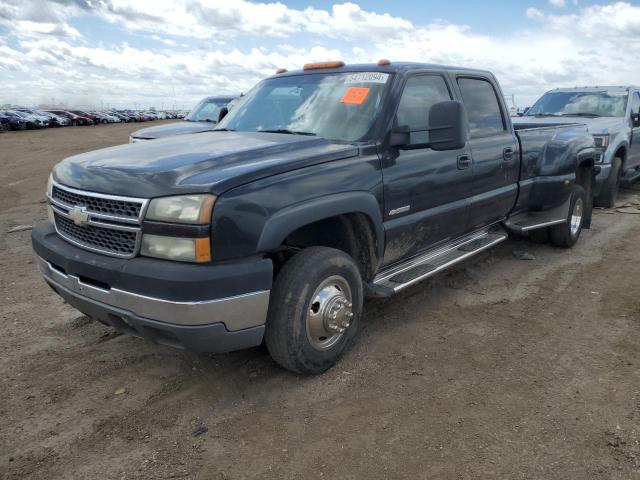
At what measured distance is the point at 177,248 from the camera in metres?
2.73

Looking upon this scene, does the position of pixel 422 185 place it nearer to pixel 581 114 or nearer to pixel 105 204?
pixel 105 204

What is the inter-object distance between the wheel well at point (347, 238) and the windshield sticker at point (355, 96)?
88 centimetres

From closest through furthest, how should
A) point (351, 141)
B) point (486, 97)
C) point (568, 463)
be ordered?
point (568, 463) < point (351, 141) < point (486, 97)

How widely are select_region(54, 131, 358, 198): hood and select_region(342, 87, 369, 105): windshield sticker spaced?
18.4 inches

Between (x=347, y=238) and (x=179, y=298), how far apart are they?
1.35 m

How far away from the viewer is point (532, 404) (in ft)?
10.2

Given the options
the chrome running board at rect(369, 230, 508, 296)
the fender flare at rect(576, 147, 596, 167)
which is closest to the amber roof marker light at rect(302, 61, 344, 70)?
the chrome running board at rect(369, 230, 508, 296)

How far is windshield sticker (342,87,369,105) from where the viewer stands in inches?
152

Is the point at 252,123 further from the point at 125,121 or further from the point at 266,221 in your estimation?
the point at 125,121

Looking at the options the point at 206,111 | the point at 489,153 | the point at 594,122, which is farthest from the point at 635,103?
the point at 206,111

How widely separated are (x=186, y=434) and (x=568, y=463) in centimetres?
191

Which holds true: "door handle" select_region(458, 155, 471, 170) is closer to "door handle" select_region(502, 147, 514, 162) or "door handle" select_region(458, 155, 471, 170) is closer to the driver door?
the driver door

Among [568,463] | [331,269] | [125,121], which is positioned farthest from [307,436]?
A: [125,121]

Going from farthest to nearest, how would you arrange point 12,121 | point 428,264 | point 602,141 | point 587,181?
1. point 12,121
2. point 602,141
3. point 587,181
4. point 428,264
